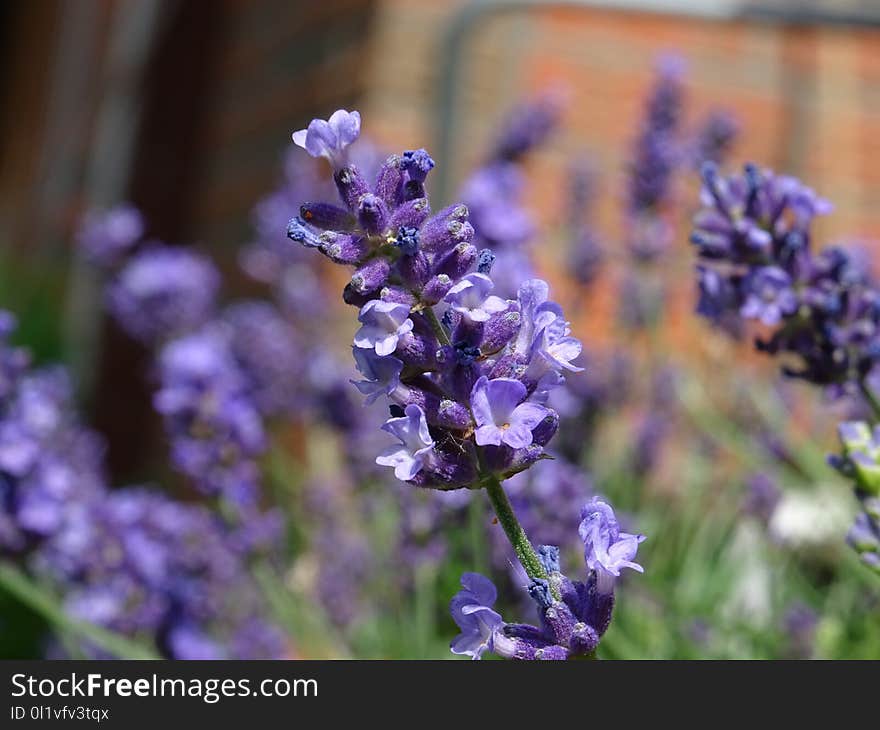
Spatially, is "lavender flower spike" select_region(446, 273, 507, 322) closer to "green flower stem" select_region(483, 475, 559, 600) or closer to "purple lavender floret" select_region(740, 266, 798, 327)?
"green flower stem" select_region(483, 475, 559, 600)

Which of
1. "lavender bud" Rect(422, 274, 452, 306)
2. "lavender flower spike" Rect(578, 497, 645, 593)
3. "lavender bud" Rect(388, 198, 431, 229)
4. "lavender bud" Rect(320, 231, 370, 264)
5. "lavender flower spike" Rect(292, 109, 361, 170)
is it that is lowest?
"lavender flower spike" Rect(578, 497, 645, 593)

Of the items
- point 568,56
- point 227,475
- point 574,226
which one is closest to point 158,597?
point 227,475

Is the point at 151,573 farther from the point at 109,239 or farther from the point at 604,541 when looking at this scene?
the point at 109,239

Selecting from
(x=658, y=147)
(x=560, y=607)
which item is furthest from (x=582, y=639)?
(x=658, y=147)

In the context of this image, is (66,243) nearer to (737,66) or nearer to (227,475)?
(737,66)

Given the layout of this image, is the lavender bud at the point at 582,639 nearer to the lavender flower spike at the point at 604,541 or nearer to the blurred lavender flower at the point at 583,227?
the lavender flower spike at the point at 604,541

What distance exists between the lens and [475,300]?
26.4 inches

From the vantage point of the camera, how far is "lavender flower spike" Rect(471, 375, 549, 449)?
0.62 meters

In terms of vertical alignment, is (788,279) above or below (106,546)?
above

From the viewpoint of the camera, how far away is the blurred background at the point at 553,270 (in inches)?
64.6

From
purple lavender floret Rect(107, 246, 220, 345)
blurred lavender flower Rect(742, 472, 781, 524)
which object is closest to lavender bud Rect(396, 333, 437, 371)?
blurred lavender flower Rect(742, 472, 781, 524)

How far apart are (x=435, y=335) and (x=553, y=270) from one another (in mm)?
2377

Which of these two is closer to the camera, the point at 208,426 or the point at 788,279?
the point at 788,279

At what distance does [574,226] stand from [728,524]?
0.69 meters
